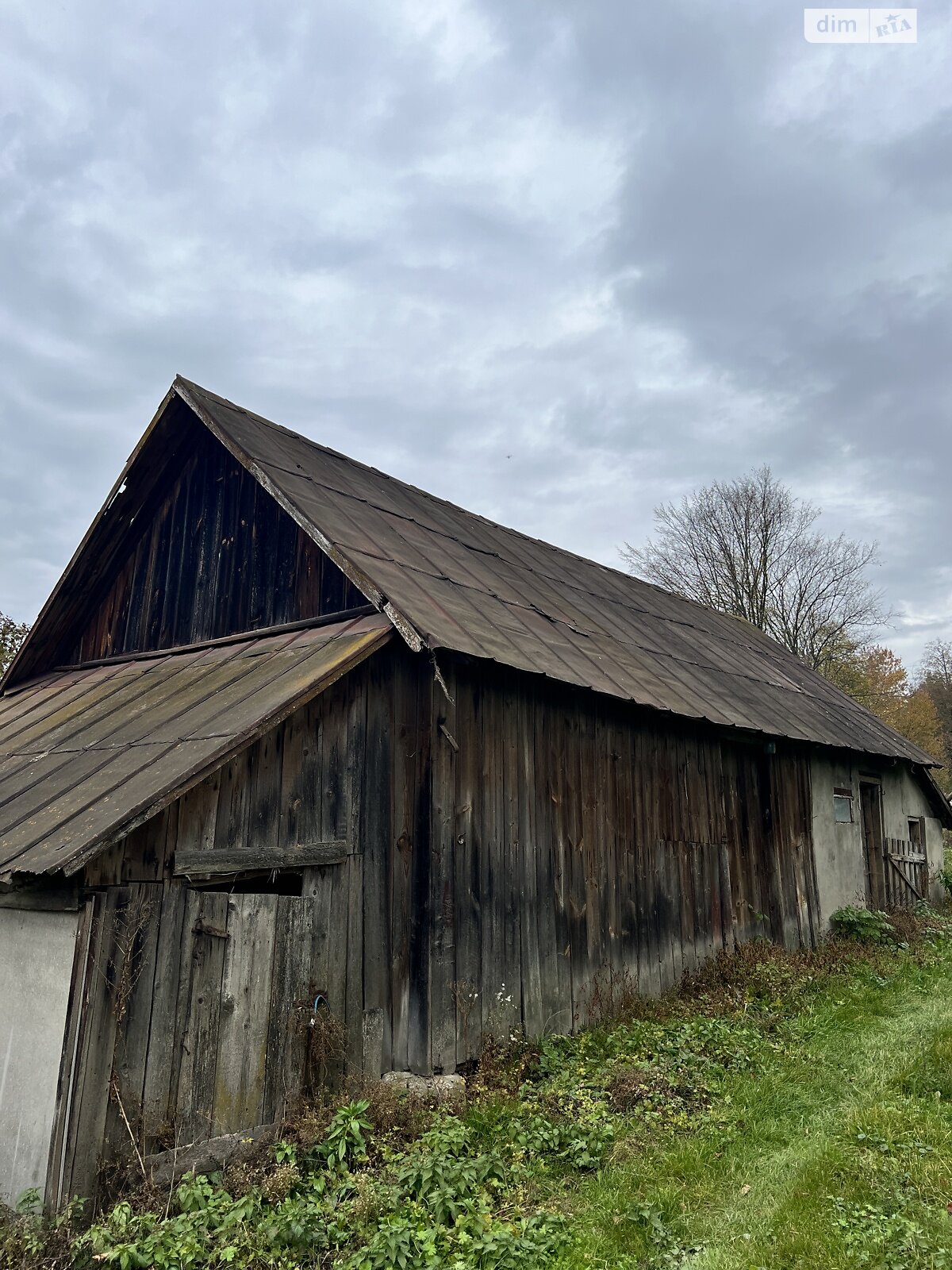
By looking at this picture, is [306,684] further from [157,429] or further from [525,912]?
[157,429]

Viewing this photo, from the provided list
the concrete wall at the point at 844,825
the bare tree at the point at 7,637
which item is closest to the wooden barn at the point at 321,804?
the concrete wall at the point at 844,825

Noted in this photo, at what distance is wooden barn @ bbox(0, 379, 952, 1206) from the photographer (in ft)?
17.0

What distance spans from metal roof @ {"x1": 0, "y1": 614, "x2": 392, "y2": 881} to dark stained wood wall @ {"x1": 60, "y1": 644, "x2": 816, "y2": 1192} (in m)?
0.32

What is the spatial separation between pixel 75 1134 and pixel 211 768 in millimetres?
2003

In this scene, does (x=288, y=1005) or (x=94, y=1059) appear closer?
(x=94, y=1059)

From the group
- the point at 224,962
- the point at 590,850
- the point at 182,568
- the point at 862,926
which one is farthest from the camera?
the point at 862,926

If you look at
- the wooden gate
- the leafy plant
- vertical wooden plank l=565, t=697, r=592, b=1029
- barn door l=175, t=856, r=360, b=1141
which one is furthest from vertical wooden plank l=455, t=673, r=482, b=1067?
the wooden gate

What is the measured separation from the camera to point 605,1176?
5.26 metres

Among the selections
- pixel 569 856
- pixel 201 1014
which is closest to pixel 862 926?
pixel 569 856

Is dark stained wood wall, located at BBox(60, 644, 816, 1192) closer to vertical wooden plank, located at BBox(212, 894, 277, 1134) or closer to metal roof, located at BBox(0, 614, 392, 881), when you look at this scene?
vertical wooden plank, located at BBox(212, 894, 277, 1134)

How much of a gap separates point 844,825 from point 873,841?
5.09 ft

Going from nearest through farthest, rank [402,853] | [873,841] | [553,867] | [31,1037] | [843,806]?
[31,1037], [402,853], [553,867], [843,806], [873,841]

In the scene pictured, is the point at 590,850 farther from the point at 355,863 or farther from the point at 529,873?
the point at 355,863

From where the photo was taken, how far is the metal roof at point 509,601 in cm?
751
